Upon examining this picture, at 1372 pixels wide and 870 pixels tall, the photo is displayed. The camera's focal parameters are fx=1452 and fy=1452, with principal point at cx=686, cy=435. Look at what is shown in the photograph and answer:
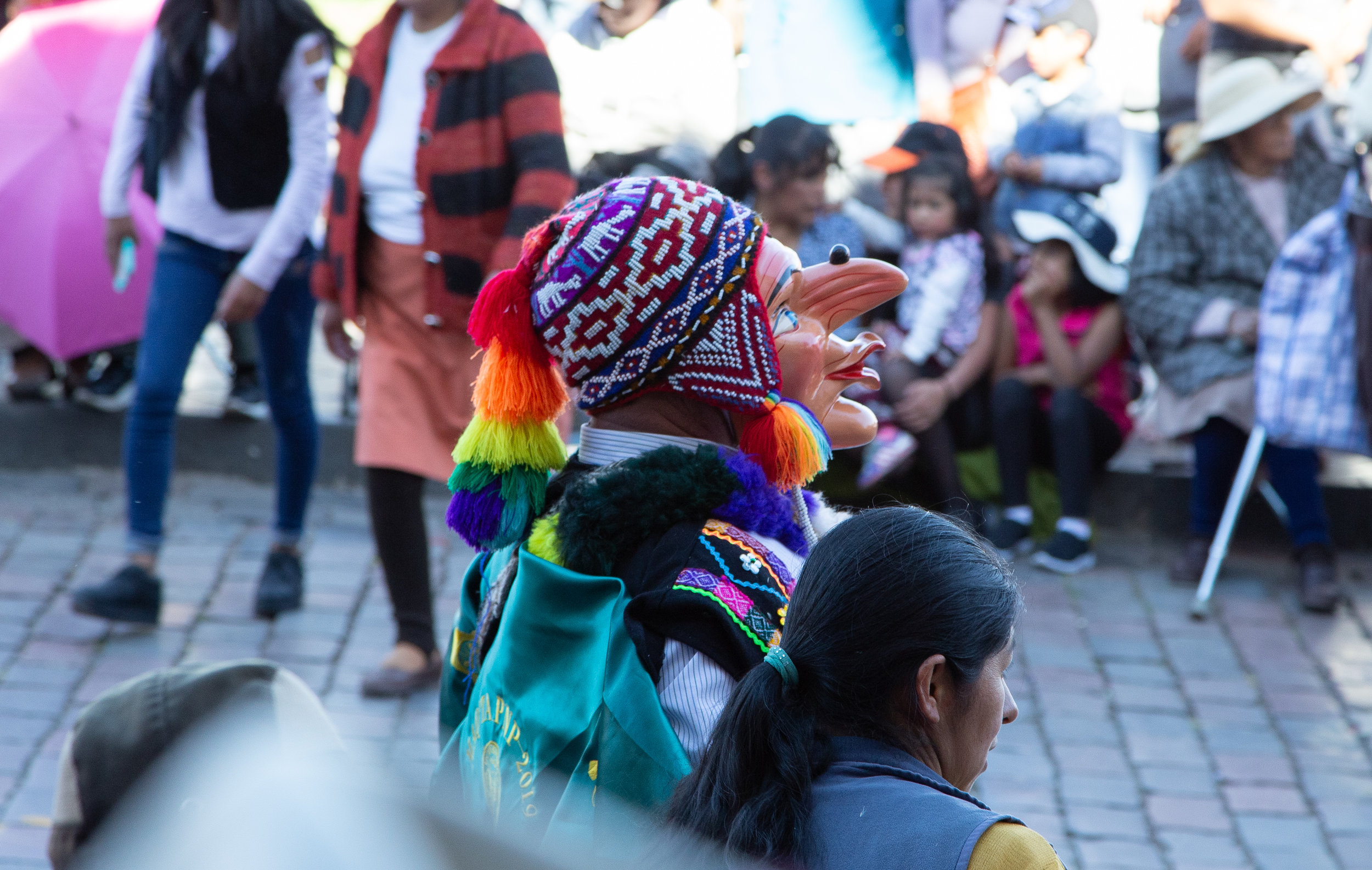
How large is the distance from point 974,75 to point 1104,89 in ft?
1.77

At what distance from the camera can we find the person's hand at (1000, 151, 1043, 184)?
227 inches

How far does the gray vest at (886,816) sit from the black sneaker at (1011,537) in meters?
4.06

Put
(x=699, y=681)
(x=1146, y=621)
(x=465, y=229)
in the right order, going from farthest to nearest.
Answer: (x=1146, y=621) → (x=465, y=229) → (x=699, y=681)

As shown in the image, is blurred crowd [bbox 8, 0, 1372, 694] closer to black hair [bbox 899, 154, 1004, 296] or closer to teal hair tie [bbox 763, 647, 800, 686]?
black hair [bbox 899, 154, 1004, 296]

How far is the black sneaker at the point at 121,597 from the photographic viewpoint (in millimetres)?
4359

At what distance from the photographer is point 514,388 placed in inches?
77.9

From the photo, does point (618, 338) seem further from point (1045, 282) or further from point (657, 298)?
point (1045, 282)

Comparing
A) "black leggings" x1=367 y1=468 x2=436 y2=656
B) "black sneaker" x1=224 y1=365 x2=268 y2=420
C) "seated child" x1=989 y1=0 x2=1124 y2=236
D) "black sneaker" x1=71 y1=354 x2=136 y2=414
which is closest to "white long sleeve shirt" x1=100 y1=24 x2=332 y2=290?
"black leggings" x1=367 y1=468 x2=436 y2=656

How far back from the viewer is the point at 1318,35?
18.6 ft

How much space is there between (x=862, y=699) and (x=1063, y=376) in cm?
421

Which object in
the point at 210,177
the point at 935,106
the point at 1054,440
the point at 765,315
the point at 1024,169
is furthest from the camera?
the point at 935,106

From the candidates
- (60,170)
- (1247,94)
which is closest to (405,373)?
(60,170)

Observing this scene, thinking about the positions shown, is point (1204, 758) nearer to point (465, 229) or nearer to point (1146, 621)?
point (1146, 621)

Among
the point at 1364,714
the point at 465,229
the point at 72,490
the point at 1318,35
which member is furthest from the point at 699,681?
the point at 1318,35
